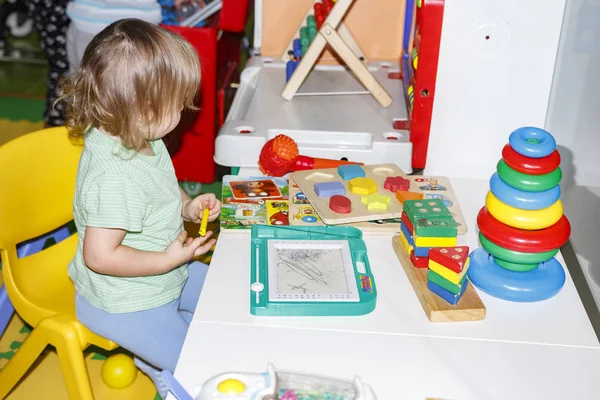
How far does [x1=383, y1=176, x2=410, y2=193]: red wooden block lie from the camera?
1.23 meters

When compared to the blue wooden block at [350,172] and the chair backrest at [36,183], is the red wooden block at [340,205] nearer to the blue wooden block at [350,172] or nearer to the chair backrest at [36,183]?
the blue wooden block at [350,172]

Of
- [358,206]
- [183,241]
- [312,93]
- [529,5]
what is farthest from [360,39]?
[183,241]

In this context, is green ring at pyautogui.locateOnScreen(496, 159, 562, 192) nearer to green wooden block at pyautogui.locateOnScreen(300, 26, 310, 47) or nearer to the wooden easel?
the wooden easel

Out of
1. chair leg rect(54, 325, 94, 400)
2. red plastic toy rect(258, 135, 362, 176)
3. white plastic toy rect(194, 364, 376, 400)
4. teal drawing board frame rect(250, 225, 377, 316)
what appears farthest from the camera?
red plastic toy rect(258, 135, 362, 176)

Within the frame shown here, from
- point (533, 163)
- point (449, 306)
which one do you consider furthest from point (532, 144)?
point (449, 306)

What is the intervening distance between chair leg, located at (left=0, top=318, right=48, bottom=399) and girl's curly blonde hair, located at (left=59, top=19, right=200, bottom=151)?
1.19ft

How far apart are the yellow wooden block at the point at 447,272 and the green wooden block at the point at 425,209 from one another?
0.09 meters

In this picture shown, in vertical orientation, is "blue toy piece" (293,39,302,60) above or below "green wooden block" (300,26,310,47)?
below

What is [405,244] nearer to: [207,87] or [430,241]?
[430,241]

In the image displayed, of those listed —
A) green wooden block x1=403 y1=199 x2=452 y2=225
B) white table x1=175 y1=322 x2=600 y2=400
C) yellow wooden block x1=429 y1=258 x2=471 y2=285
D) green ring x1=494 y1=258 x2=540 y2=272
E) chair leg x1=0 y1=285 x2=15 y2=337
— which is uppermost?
green wooden block x1=403 y1=199 x2=452 y2=225

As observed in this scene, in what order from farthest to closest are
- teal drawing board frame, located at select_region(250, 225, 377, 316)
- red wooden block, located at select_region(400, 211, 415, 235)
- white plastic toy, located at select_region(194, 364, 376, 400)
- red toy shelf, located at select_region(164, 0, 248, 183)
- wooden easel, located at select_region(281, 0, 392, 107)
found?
red toy shelf, located at select_region(164, 0, 248, 183) < wooden easel, located at select_region(281, 0, 392, 107) < red wooden block, located at select_region(400, 211, 415, 235) < teal drawing board frame, located at select_region(250, 225, 377, 316) < white plastic toy, located at select_region(194, 364, 376, 400)

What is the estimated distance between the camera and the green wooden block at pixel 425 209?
42.3 inches

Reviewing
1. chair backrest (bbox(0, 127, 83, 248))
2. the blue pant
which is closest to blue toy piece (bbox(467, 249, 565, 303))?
the blue pant

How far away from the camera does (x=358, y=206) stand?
119 cm
